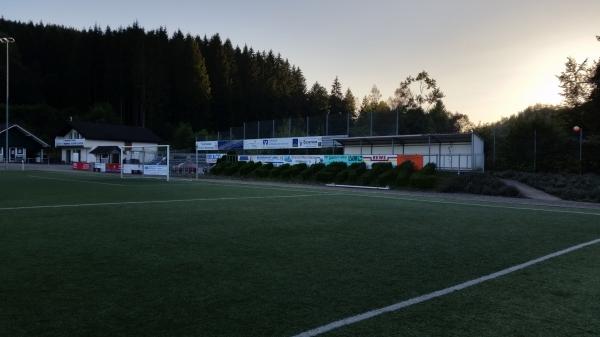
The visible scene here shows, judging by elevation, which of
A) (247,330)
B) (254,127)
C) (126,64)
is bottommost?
(247,330)

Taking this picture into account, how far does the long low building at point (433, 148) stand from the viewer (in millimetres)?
27516

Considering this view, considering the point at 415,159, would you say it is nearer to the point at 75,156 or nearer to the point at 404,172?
the point at 404,172

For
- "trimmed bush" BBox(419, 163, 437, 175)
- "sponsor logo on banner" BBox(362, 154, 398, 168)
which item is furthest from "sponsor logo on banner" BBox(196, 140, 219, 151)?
"trimmed bush" BBox(419, 163, 437, 175)

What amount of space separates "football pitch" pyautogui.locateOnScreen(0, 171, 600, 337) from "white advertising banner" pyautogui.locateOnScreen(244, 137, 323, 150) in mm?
24248

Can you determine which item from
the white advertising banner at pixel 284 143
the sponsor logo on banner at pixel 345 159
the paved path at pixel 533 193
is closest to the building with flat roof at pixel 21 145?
the white advertising banner at pixel 284 143

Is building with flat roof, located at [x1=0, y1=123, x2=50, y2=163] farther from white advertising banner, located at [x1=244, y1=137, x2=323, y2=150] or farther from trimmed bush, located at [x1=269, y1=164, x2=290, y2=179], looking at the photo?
trimmed bush, located at [x1=269, y1=164, x2=290, y2=179]

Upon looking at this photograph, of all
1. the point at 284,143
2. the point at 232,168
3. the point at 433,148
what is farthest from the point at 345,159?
the point at 232,168

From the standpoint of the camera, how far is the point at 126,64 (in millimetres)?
82812

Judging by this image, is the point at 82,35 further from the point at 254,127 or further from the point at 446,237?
the point at 446,237

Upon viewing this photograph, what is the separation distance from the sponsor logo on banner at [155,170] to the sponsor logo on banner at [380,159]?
14.5 m

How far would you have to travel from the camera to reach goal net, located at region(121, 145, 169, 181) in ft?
111

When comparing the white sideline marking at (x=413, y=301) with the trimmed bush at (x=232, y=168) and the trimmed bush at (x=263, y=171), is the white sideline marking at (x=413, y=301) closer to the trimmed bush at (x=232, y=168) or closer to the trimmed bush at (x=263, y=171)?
the trimmed bush at (x=263, y=171)

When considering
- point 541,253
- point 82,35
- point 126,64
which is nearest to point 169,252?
point 541,253

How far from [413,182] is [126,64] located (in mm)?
72667
